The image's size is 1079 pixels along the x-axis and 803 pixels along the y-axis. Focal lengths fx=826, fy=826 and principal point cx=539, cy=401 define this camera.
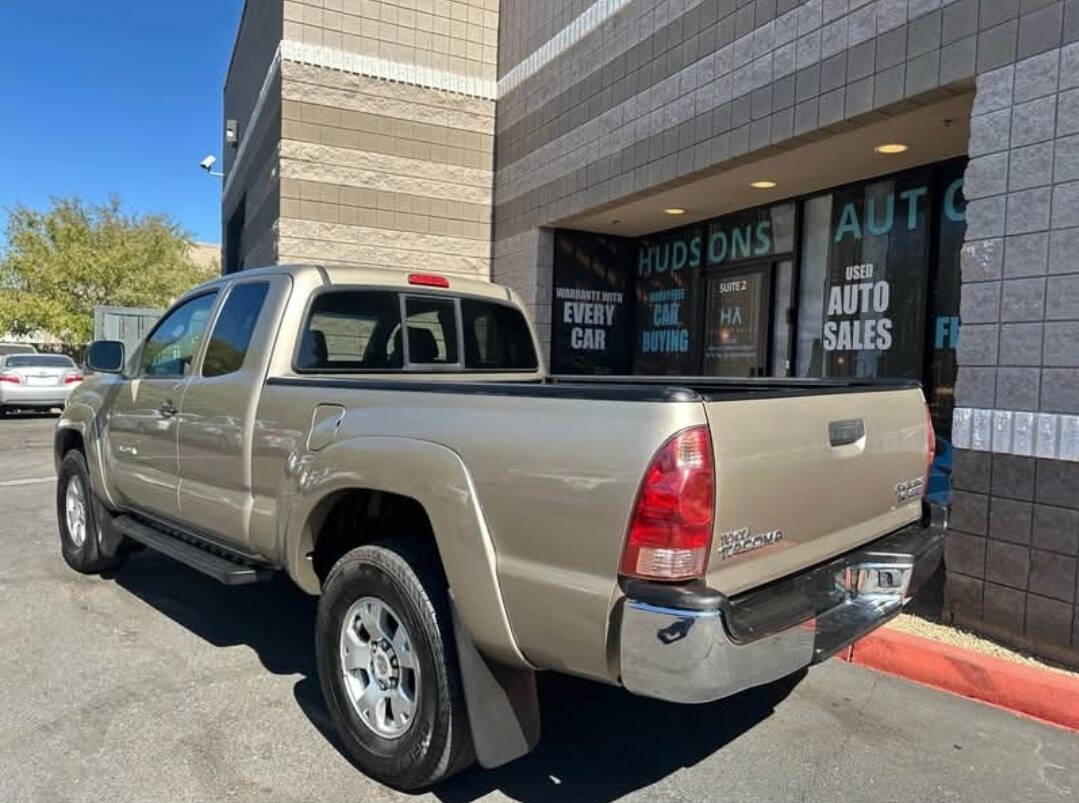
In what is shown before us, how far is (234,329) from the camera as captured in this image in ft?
14.0

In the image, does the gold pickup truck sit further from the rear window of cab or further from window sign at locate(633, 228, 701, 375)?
window sign at locate(633, 228, 701, 375)

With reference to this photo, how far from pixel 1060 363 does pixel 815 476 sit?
2476 millimetres

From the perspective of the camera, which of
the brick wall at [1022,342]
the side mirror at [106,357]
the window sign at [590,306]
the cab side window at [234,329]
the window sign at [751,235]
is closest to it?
the cab side window at [234,329]

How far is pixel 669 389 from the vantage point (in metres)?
2.43

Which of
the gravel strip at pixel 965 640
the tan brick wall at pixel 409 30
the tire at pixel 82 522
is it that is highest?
the tan brick wall at pixel 409 30

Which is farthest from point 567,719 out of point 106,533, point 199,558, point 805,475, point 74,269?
point 74,269

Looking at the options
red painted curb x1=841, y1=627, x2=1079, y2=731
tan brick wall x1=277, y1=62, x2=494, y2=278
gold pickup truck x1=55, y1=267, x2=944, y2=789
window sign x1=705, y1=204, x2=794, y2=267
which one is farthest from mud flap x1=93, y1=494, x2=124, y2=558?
window sign x1=705, y1=204, x2=794, y2=267

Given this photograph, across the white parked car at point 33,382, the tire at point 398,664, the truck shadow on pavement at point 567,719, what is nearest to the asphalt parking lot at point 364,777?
the truck shadow on pavement at point 567,719

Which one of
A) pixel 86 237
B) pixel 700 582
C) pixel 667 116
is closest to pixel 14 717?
pixel 700 582

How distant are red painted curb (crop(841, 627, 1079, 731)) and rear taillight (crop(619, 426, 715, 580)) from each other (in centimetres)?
260

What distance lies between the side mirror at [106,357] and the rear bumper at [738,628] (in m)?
4.29

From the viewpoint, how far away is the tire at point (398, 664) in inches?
112

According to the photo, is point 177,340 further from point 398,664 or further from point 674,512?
point 674,512

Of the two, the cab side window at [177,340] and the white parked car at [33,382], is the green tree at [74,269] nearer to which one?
the white parked car at [33,382]
